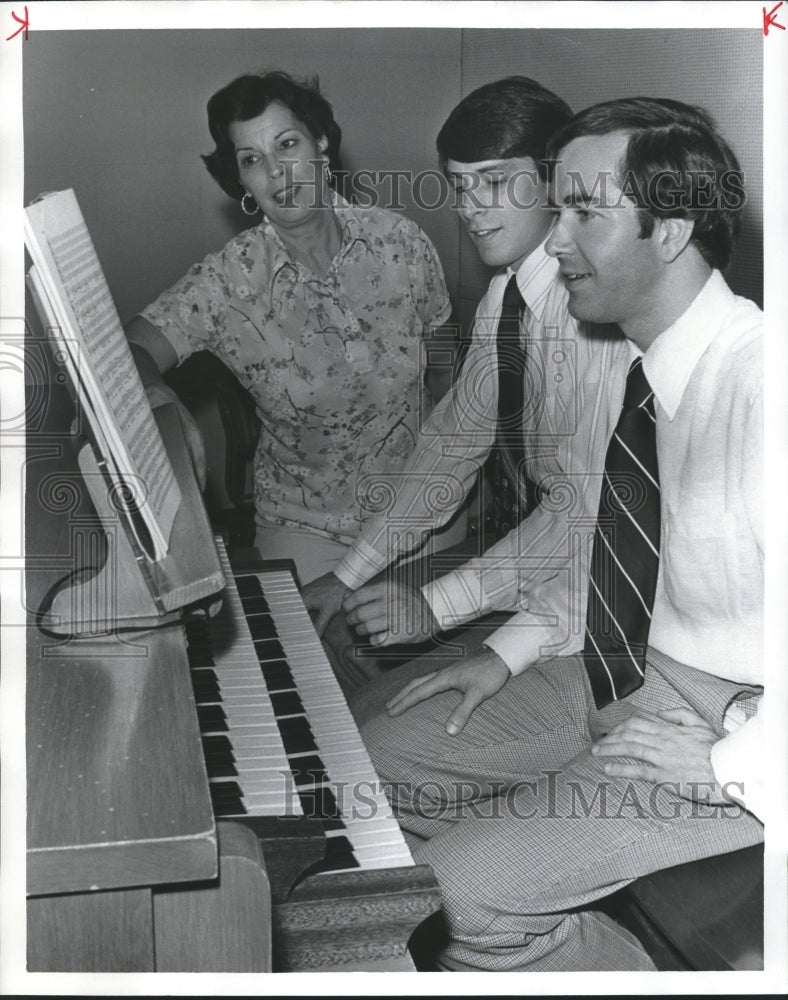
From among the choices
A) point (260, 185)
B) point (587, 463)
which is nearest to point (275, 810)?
point (587, 463)

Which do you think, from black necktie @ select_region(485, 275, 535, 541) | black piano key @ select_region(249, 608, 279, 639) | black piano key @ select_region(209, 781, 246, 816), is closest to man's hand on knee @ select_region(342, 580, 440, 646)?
black necktie @ select_region(485, 275, 535, 541)

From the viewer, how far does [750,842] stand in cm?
124

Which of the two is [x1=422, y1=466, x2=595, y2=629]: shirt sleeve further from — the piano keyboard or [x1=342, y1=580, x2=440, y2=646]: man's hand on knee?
the piano keyboard

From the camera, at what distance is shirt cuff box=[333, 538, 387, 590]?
1.89m

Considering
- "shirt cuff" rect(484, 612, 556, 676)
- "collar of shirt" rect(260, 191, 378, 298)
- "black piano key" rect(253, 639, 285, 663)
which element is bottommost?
"shirt cuff" rect(484, 612, 556, 676)

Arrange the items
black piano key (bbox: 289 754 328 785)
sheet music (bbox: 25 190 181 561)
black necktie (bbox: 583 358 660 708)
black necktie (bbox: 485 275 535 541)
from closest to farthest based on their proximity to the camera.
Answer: sheet music (bbox: 25 190 181 561) < black piano key (bbox: 289 754 328 785) < black necktie (bbox: 583 358 660 708) < black necktie (bbox: 485 275 535 541)

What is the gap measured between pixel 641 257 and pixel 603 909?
0.90 metres

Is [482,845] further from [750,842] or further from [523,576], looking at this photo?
[523,576]

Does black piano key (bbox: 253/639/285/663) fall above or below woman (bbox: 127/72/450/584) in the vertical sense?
below

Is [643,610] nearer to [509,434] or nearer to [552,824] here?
[552,824]

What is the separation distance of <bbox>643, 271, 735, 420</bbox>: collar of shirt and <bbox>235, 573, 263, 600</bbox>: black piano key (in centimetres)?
70

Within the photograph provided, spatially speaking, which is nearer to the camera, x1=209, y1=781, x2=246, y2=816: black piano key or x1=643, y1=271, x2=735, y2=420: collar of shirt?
x1=209, y1=781, x2=246, y2=816: black piano key

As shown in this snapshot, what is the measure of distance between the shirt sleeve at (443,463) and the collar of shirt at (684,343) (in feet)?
1.61

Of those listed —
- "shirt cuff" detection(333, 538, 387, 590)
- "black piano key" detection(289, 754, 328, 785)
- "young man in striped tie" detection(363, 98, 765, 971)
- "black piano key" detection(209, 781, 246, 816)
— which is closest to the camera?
"black piano key" detection(209, 781, 246, 816)
